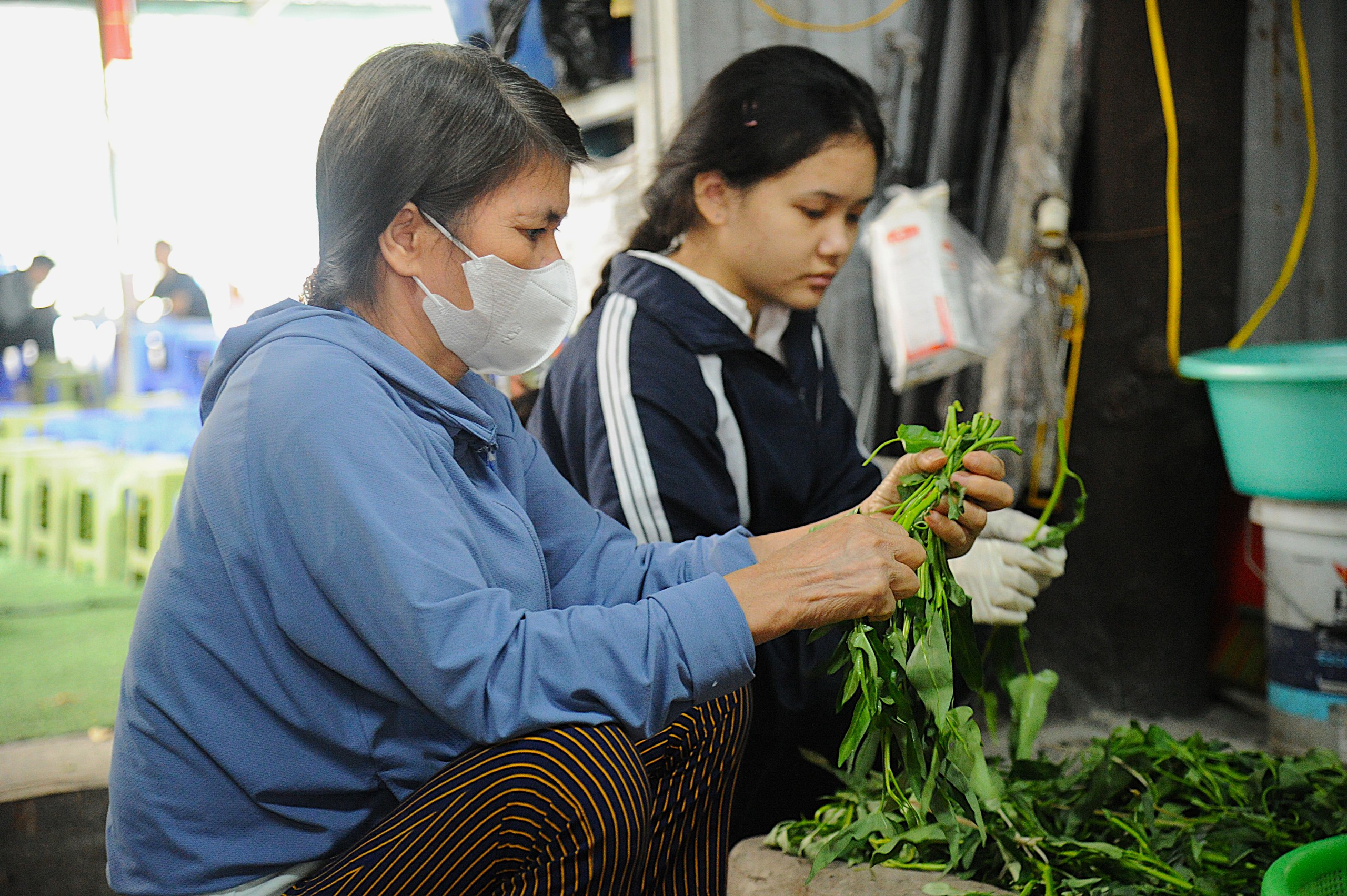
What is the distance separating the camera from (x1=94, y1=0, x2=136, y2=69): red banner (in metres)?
7.67

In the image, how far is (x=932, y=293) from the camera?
8.24 ft

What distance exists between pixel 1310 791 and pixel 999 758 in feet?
1.60

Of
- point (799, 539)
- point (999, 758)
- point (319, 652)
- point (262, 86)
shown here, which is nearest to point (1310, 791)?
point (999, 758)

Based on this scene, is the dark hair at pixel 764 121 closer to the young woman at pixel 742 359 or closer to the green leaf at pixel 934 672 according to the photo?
the young woman at pixel 742 359

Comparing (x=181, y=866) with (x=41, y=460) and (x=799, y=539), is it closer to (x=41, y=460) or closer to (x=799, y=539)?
(x=799, y=539)

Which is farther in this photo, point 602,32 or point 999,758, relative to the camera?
point 602,32

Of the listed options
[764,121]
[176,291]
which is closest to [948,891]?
[764,121]

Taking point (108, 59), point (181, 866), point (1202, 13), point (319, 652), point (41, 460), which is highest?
point (108, 59)

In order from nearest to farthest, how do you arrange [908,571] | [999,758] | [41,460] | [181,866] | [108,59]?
[181,866] < [908,571] < [999,758] < [41,460] < [108,59]

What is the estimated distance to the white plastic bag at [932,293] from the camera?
2.50 m

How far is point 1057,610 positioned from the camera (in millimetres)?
2871

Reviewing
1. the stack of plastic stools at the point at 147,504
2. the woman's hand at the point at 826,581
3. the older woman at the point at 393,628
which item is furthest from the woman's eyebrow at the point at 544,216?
the stack of plastic stools at the point at 147,504

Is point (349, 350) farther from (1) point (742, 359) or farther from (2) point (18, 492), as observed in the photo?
(2) point (18, 492)

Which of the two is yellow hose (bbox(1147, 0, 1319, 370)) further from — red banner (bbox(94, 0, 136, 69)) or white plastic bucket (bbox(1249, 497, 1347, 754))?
red banner (bbox(94, 0, 136, 69))
